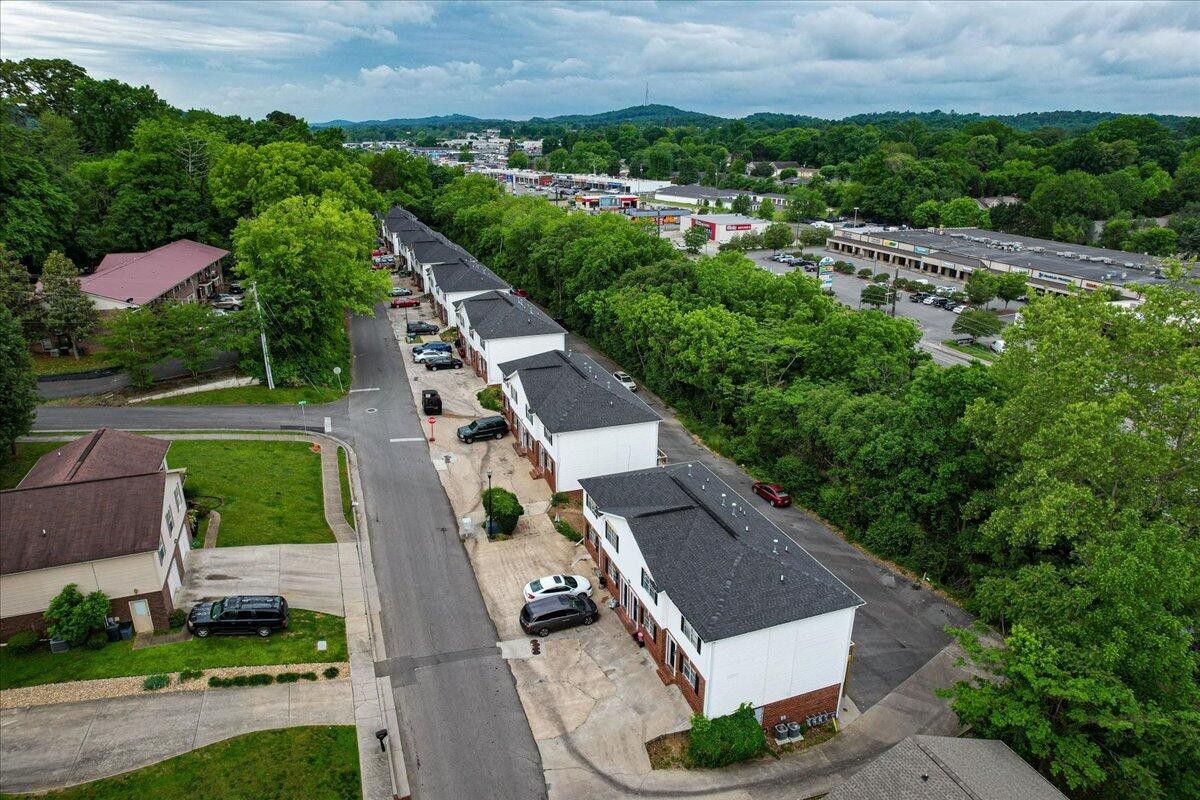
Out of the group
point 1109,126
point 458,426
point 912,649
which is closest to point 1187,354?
point 912,649

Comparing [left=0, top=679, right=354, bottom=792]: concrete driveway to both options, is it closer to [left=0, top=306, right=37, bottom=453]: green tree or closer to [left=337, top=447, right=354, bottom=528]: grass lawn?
[left=337, top=447, right=354, bottom=528]: grass lawn

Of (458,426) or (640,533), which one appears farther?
(458,426)

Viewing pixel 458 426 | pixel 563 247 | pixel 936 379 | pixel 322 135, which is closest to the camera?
pixel 936 379

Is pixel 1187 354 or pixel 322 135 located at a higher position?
pixel 322 135

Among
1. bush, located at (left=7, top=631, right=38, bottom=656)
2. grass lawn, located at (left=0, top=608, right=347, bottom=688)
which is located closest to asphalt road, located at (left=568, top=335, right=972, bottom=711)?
grass lawn, located at (left=0, top=608, right=347, bottom=688)

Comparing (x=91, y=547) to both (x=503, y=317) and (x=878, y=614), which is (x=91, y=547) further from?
(x=503, y=317)

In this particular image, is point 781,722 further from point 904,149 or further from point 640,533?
point 904,149

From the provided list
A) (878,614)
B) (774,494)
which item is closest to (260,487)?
(774,494)
